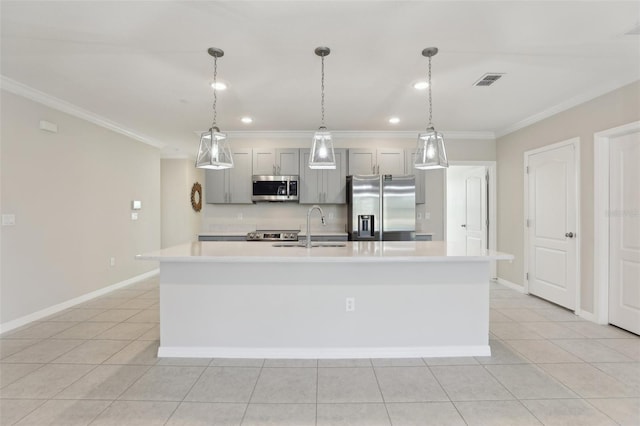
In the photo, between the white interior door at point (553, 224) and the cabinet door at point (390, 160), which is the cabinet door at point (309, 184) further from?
the white interior door at point (553, 224)

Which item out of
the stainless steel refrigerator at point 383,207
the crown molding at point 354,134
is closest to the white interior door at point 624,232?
the crown molding at point 354,134

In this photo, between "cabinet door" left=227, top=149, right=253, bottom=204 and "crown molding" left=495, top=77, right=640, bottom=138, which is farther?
"cabinet door" left=227, top=149, right=253, bottom=204

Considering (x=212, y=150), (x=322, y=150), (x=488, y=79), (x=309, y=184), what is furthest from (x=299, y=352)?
(x=488, y=79)

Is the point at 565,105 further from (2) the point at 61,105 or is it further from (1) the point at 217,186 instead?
(2) the point at 61,105

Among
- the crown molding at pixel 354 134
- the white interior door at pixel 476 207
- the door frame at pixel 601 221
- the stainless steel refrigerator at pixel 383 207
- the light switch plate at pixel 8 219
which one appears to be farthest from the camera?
the white interior door at pixel 476 207

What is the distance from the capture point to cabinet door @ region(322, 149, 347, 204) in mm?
5113

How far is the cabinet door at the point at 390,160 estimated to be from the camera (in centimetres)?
514

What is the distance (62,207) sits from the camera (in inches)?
154

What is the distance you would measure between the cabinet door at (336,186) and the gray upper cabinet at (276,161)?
51 centimetres

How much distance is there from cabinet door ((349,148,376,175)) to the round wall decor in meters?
4.42

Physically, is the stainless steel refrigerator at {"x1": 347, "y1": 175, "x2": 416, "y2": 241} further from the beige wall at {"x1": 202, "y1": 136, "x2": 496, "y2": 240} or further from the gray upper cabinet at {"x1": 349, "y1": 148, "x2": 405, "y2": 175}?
the beige wall at {"x1": 202, "y1": 136, "x2": 496, "y2": 240}

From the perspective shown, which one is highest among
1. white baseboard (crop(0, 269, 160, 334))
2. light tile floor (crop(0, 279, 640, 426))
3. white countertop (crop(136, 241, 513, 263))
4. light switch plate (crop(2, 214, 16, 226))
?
light switch plate (crop(2, 214, 16, 226))

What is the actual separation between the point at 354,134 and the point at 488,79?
7.83 feet

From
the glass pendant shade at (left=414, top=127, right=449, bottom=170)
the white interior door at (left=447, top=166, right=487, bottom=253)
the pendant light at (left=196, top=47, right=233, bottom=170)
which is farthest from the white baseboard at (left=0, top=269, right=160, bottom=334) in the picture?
the white interior door at (left=447, top=166, right=487, bottom=253)
